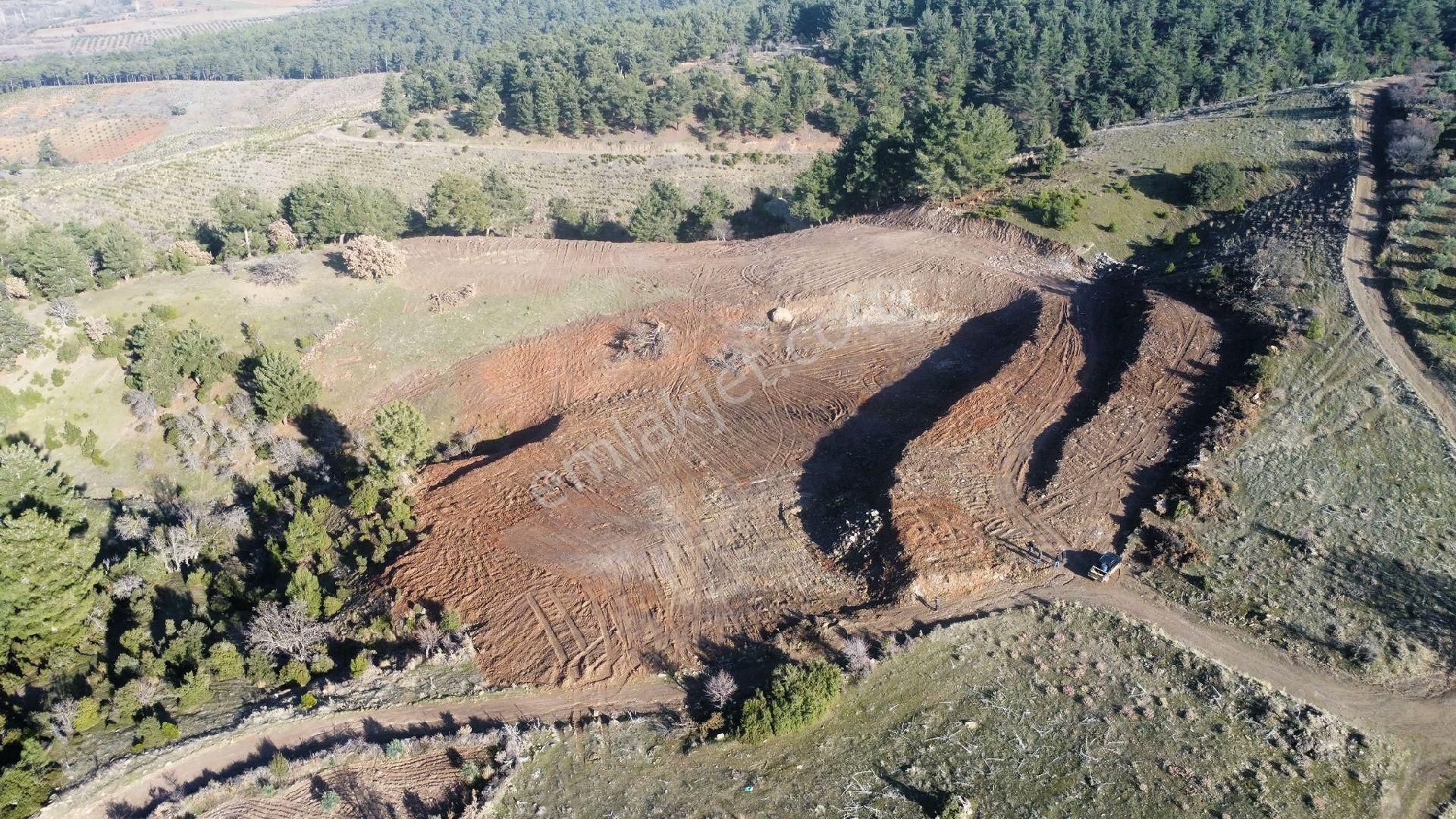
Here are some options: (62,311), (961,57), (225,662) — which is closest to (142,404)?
(62,311)

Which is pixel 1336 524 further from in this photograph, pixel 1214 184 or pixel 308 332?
pixel 308 332

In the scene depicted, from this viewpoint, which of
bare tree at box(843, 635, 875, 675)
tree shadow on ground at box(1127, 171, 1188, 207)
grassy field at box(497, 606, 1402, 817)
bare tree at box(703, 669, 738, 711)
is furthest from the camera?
tree shadow on ground at box(1127, 171, 1188, 207)

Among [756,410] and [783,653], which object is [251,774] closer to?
[783,653]

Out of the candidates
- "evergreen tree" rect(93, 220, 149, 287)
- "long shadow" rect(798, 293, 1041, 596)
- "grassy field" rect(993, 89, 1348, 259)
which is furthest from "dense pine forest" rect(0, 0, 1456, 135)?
"evergreen tree" rect(93, 220, 149, 287)

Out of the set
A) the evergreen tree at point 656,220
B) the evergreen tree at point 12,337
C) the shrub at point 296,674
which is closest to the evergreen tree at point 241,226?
the evergreen tree at point 12,337

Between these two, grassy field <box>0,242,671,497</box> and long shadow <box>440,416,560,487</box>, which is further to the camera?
grassy field <box>0,242,671,497</box>

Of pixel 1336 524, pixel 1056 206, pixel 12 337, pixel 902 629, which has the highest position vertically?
pixel 1056 206

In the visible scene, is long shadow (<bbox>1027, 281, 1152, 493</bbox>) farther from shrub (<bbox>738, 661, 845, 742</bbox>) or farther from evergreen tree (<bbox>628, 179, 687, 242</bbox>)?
evergreen tree (<bbox>628, 179, 687, 242</bbox>)

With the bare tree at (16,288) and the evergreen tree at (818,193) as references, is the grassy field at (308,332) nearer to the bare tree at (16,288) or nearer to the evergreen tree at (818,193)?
the bare tree at (16,288)
